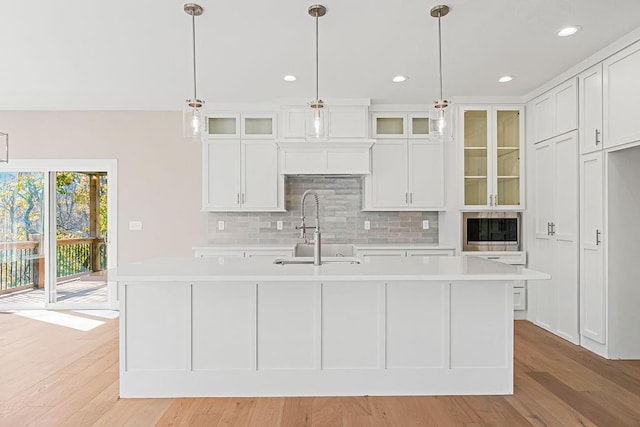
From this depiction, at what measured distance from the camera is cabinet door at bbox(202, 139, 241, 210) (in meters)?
4.77

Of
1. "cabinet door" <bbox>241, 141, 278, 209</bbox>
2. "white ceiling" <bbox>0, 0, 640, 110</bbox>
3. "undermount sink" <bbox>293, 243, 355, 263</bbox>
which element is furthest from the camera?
"undermount sink" <bbox>293, 243, 355, 263</bbox>

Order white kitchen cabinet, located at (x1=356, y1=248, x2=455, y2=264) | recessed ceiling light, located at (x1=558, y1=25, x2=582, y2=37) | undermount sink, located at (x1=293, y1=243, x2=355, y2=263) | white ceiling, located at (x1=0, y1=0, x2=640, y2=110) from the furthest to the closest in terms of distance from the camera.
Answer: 1. undermount sink, located at (x1=293, y1=243, x2=355, y2=263)
2. white kitchen cabinet, located at (x1=356, y1=248, x2=455, y2=264)
3. recessed ceiling light, located at (x1=558, y1=25, x2=582, y2=37)
4. white ceiling, located at (x1=0, y1=0, x2=640, y2=110)

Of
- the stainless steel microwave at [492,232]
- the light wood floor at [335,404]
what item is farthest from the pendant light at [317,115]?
the stainless steel microwave at [492,232]

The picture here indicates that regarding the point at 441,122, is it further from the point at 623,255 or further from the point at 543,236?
the point at 543,236

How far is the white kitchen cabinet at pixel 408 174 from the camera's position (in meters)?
4.79

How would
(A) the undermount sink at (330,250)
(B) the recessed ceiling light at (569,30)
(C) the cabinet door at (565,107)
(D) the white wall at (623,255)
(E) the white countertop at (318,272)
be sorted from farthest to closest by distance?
(A) the undermount sink at (330,250) → (C) the cabinet door at (565,107) → (D) the white wall at (623,255) → (B) the recessed ceiling light at (569,30) → (E) the white countertop at (318,272)

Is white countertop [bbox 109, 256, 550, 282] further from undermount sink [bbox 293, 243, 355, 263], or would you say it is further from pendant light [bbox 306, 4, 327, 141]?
undermount sink [bbox 293, 243, 355, 263]

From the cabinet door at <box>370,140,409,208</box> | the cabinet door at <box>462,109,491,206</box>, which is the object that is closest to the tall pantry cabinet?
the cabinet door at <box>462,109,491,206</box>

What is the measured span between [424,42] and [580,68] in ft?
5.12

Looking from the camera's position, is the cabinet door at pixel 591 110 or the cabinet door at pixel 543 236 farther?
the cabinet door at pixel 543 236

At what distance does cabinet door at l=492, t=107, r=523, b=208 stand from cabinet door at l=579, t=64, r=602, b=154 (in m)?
0.97

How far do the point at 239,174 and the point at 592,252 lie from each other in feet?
11.9

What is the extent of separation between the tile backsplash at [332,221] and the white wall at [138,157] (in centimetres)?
40

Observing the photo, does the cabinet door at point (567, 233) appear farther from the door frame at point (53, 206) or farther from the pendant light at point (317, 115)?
the door frame at point (53, 206)
